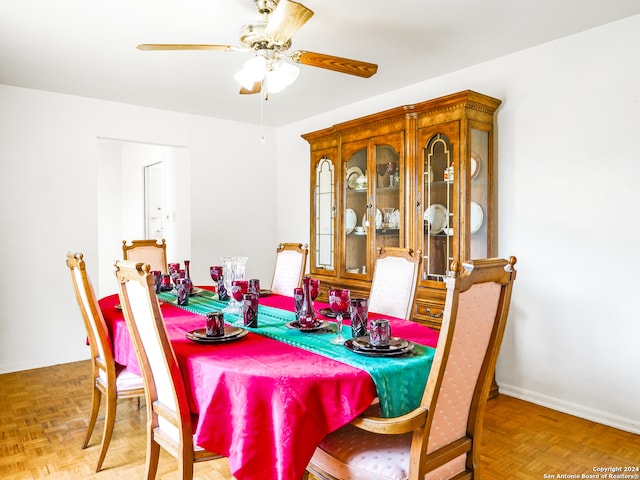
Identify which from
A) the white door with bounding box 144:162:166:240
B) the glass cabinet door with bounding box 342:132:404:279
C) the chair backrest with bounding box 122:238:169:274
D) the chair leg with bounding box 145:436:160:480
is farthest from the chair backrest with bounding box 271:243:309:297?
the white door with bounding box 144:162:166:240

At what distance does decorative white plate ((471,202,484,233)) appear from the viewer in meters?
3.01

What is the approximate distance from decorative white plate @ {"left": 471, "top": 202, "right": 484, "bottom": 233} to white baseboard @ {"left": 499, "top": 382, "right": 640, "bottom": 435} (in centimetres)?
111

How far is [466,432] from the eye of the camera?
146 cm

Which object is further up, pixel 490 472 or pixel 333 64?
pixel 333 64

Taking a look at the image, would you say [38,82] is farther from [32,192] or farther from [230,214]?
[230,214]

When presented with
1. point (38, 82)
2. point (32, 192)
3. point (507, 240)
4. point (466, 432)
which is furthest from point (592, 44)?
point (32, 192)

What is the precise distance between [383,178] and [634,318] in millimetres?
1839

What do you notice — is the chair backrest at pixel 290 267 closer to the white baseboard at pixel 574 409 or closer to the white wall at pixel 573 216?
the white wall at pixel 573 216

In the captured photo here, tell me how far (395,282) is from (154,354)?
1.35 metres

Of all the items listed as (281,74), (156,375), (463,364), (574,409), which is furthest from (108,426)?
(574,409)

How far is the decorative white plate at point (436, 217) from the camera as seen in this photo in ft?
10.0

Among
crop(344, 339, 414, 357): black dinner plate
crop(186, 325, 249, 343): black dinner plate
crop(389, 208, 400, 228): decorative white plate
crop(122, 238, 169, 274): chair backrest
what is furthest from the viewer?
crop(122, 238, 169, 274): chair backrest

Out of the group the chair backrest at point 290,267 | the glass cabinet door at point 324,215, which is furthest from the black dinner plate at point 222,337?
the glass cabinet door at point 324,215

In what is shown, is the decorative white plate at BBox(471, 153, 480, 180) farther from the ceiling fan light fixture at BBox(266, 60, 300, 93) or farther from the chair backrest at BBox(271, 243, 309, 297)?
the ceiling fan light fixture at BBox(266, 60, 300, 93)
